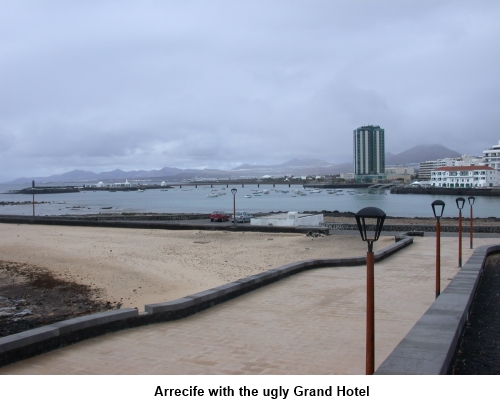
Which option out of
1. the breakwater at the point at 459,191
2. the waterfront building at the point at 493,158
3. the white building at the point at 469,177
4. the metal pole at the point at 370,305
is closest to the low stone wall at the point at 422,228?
the metal pole at the point at 370,305

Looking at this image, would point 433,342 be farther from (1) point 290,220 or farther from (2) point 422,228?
(1) point 290,220

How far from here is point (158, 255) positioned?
66.7 feet

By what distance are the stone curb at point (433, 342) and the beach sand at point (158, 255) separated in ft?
23.5

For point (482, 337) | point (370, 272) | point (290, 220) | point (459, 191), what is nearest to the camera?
point (370, 272)

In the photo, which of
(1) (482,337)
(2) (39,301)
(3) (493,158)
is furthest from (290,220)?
(3) (493,158)

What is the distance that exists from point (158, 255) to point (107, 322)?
12935 mm

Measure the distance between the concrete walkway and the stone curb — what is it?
727 mm

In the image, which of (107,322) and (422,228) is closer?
(107,322)

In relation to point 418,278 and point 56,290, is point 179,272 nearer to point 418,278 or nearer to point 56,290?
point 56,290

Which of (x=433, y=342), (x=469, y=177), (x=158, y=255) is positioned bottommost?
(x=158, y=255)

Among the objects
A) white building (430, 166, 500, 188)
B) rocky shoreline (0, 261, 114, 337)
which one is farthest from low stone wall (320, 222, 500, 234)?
white building (430, 166, 500, 188)

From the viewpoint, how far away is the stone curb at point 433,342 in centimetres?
461

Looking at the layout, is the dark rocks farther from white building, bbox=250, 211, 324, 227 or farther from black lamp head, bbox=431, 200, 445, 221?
white building, bbox=250, 211, 324, 227

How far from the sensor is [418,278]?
12305mm
